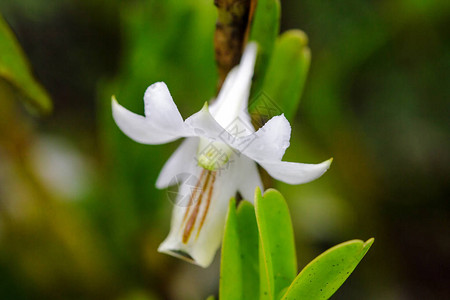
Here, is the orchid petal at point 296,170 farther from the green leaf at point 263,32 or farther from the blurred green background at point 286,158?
the blurred green background at point 286,158

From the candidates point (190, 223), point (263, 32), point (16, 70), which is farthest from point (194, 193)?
point (16, 70)

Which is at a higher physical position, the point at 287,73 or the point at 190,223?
the point at 287,73

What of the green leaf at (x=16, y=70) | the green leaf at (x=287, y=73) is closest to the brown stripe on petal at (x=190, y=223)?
the green leaf at (x=287, y=73)

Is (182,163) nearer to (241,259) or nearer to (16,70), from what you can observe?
(241,259)

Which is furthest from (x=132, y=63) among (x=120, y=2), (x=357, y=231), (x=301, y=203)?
(x=357, y=231)

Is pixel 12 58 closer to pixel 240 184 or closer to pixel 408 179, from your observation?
pixel 240 184

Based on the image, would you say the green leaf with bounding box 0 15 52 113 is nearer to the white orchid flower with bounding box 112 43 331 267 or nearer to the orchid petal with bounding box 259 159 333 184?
the white orchid flower with bounding box 112 43 331 267
